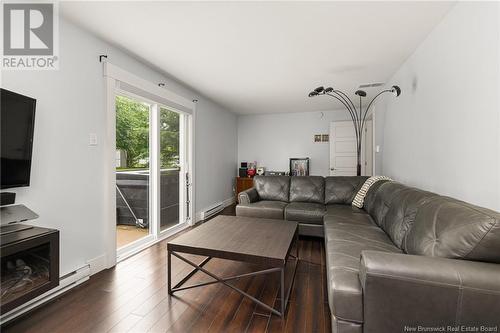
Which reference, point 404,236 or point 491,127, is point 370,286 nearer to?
point 404,236

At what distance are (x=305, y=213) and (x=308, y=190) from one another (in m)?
0.70

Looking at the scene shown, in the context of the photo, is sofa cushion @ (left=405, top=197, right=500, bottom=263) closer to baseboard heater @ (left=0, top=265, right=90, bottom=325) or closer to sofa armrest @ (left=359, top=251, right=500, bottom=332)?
sofa armrest @ (left=359, top=251, right=500, bottom=332)

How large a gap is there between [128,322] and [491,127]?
2.69 m

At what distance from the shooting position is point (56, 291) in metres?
1.84

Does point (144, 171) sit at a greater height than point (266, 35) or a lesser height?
lesser

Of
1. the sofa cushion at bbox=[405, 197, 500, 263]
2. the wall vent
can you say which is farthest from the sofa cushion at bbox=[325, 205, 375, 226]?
the wall vent

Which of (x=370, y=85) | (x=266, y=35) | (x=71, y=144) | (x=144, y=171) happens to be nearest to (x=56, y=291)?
(x=71, y=144)

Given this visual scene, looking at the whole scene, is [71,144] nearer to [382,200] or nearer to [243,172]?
[382,200]

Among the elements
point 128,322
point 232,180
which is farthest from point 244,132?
point 128,322

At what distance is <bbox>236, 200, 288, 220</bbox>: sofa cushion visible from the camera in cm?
324

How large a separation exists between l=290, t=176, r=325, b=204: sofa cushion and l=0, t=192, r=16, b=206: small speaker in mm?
3209

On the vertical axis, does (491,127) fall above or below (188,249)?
above

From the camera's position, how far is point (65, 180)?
1973 millimetres

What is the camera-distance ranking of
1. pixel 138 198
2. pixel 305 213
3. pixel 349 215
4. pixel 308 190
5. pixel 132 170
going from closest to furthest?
1. pixel 349 215
2. pixel 132 170
3. pixel 305 213
4. pixel 138 198
5. pixel 308 190
